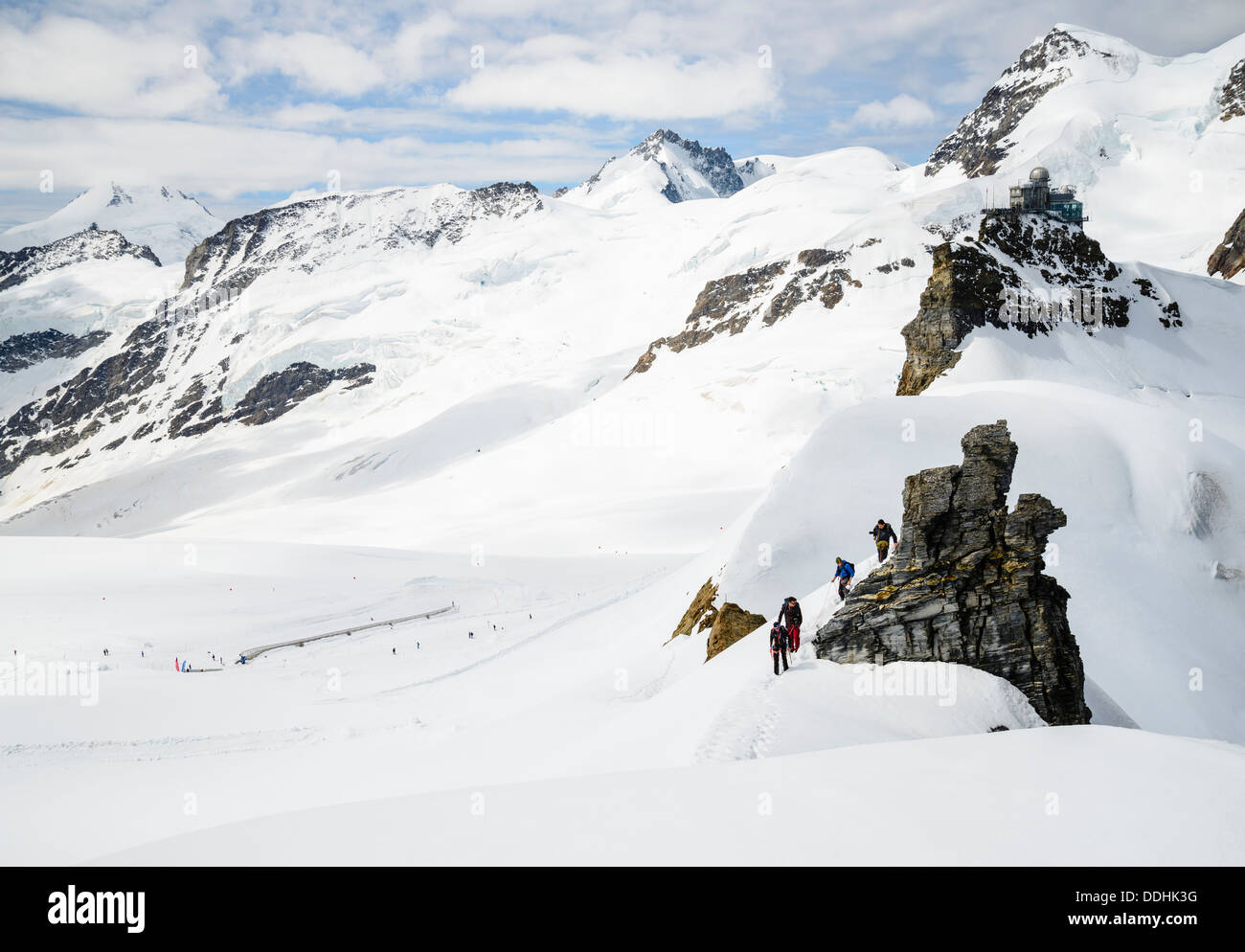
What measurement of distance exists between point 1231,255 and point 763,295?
60193 mm

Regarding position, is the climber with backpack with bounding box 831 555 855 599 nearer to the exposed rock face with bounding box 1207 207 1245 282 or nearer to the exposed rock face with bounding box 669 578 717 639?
the exposed rock face with bounding box 669 578 717 639

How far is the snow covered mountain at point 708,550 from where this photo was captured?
40.2 feet

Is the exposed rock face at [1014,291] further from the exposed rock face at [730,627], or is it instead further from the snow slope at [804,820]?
the snow slope at [804,820]

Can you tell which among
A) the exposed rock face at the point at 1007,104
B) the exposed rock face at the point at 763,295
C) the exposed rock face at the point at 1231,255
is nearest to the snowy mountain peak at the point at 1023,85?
the exposed rock face at the point at 1007,104

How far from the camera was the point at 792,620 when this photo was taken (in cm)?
1603

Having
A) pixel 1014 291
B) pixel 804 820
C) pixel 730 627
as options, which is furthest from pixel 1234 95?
pixel 804 820

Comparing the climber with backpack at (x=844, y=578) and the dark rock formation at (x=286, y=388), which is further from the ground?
the dark rock formation at (x=286, y=388)

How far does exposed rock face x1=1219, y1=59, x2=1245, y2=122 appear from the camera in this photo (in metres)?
137

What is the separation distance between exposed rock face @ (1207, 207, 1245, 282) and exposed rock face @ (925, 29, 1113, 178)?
208 ft

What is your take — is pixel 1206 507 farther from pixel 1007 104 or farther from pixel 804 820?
pixel 1007 104

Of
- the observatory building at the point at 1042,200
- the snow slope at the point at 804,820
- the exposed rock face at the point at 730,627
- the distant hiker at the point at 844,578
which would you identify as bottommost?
the snow slope at the point at 804,820

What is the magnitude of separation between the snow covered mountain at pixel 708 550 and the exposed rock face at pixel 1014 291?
1.10ft

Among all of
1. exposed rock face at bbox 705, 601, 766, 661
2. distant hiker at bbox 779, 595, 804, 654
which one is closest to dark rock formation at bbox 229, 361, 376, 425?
exposed rock face at bbox 705, 601, 766, 661
